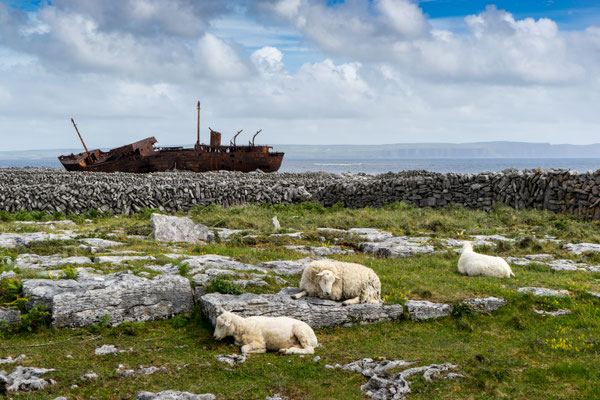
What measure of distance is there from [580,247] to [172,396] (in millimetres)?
15264

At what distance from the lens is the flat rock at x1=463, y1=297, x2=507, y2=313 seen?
424 inches

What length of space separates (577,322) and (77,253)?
40.1ft

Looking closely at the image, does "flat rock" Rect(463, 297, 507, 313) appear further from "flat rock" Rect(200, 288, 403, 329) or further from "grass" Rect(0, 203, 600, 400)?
"flat rock" Rect(200, 288, 403, 329)

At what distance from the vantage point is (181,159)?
52375 mm

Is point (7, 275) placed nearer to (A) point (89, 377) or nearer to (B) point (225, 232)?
(A) point (89, 377)

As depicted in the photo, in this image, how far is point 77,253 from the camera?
13742 mm

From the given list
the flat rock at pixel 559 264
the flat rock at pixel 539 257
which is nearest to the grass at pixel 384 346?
the flat rock at pixel 559 264

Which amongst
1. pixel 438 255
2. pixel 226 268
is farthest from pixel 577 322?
pixel 226 268

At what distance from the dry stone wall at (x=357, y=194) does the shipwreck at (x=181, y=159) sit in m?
22.2

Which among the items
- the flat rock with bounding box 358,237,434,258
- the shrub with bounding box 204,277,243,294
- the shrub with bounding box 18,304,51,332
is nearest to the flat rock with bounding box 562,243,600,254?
the flat rock with bounding box 358,237,434,258

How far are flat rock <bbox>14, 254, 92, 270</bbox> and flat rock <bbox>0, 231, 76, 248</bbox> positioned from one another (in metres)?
2.04

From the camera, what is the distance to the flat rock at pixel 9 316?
9430mm

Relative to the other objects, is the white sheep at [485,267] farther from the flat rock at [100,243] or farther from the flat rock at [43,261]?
the flat rock at [100,243]

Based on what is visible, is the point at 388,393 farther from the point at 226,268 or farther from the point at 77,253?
the point at 77,253
